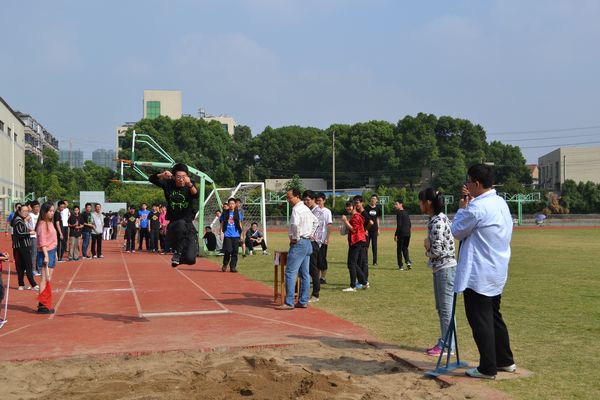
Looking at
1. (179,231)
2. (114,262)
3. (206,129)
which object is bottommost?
(114,262)

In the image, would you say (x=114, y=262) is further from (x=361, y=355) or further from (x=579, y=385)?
(x=579, y=385)

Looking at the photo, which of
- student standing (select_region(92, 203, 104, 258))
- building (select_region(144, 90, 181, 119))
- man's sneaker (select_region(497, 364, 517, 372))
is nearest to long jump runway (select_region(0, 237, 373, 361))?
man's sneaker (select_region(497, 364, 517, 372))

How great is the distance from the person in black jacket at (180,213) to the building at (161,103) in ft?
394

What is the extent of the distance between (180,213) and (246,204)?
15742mm

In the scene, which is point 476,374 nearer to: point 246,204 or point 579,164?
point 246,204

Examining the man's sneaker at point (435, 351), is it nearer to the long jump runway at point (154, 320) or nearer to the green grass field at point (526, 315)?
the green grass field at point (526, 315)

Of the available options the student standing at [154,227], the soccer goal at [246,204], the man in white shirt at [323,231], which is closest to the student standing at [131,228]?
the student standing at [154,227]

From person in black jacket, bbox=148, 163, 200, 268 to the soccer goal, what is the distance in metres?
12.2

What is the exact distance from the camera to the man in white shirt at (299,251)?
30.4 ft

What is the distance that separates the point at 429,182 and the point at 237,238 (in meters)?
67.8

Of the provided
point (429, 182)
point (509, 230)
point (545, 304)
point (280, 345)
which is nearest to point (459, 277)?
point (509, 230)

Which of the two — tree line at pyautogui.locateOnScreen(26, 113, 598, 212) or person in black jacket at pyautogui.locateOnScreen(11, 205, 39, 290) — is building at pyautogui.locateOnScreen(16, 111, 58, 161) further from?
person in black jacket at pyautogui.locateOnScreen(11, 205, 39, 290)

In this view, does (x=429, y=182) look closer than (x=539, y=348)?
No

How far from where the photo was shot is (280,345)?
6.82 meters
